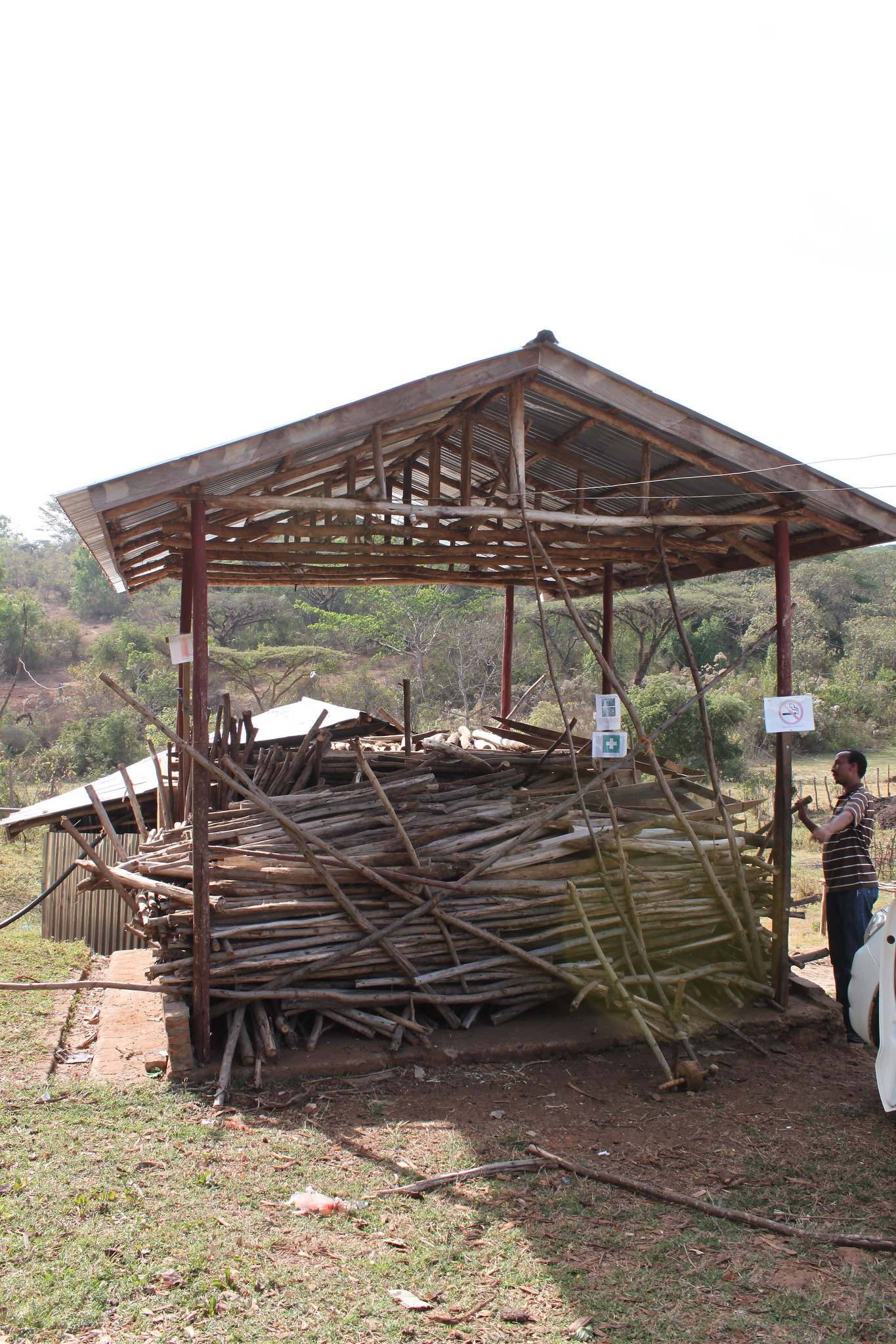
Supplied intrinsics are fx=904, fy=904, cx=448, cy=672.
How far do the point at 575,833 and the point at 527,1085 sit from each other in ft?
6.01

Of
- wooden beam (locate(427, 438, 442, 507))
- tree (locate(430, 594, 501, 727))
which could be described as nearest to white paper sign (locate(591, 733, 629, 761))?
wooden beam (locate(427, 438, 442, 507))

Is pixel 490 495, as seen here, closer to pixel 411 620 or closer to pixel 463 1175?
pixel 463 1175

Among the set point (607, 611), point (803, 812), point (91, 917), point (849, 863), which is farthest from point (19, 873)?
point (849, 863)

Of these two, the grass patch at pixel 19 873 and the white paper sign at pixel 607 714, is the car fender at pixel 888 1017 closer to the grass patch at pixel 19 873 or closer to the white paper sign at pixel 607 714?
the white paper sign at pixel 607 714

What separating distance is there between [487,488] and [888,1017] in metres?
5.52

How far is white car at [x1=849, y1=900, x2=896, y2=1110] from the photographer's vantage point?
4754 millimetres

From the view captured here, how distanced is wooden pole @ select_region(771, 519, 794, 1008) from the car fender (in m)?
1.45

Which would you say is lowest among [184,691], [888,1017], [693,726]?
[888,1017]

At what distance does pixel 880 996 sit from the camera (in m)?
5.02

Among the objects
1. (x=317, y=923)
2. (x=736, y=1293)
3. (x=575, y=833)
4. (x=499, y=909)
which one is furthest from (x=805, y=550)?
(x=736, y=1293)

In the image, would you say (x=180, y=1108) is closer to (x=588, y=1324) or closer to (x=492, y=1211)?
(x=492, y=1211)

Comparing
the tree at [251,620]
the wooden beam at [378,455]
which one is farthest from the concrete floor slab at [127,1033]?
the tree at [251,620]

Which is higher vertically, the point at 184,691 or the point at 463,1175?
the point at 184,691

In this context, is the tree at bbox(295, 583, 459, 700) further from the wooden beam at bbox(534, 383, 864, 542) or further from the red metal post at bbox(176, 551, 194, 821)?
the wooden beam at bbox(534, 383, 864, 542)
